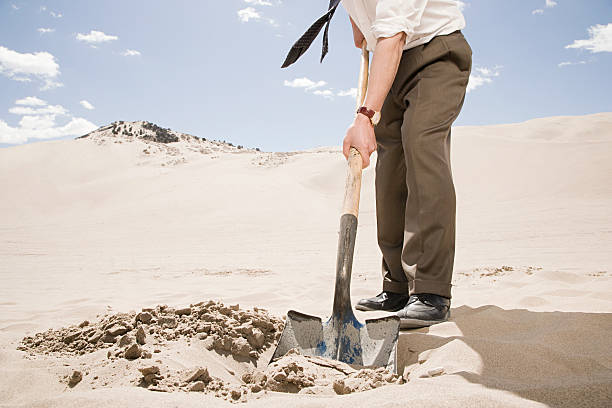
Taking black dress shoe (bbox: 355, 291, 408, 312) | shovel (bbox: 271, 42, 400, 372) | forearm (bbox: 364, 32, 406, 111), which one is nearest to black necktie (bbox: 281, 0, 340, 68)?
forearm (bbox: 364, 32, 406, 111)

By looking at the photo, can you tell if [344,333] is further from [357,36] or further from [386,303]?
[357,36]

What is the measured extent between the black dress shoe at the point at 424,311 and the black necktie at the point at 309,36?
1.67 m

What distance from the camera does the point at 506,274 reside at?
141 inches

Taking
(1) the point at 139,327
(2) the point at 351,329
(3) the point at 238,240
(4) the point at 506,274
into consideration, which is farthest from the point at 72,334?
(3) the point at 238,240

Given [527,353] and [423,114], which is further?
[423,114]

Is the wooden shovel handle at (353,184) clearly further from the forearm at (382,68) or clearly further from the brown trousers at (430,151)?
the brown trousers at (430,151)

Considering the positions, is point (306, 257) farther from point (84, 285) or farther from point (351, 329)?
point (351, 329)

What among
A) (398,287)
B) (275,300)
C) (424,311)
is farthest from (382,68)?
(275,300)

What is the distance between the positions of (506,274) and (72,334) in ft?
10.6

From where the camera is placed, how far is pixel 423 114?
6.73ft

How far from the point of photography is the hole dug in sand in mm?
1282

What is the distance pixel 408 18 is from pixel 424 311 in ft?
4.39

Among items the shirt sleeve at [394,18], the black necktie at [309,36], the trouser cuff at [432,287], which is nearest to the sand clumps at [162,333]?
the trouser cuff at [432,287]

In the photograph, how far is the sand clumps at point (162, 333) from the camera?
1.69m
